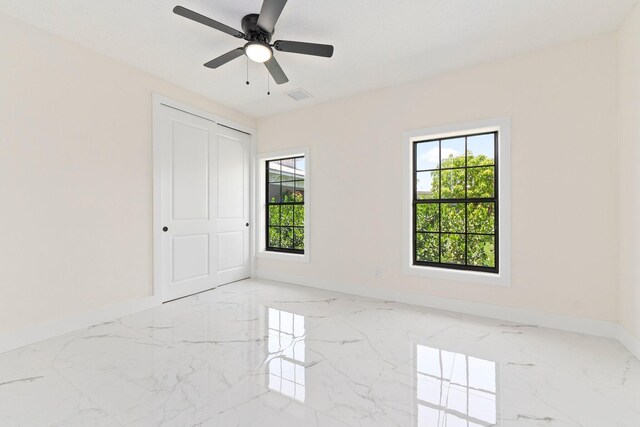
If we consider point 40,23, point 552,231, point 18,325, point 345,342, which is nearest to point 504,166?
point 552,231

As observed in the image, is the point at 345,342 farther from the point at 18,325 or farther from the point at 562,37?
the point at 562,37

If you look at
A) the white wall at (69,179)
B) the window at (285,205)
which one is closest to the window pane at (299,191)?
the window at (285,205)

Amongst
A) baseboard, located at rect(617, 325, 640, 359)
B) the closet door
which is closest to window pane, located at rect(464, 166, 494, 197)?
baseboard, located at rect(617, 325, 640, 359)

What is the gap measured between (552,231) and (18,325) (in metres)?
4.91

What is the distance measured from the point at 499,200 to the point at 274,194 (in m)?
3.34

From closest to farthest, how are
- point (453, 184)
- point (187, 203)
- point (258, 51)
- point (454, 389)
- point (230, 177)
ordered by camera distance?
point (454, 389), point (258, 51), point (453, 184), point (187, 203), point (230, 177)

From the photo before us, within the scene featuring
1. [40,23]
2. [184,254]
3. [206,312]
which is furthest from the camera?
[184,254]

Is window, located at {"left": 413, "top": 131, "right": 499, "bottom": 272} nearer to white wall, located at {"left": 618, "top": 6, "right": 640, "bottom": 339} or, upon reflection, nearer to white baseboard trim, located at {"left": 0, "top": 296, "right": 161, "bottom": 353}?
white wall, located at {"left": 618, "top": 6, "right": 640, "bottom": 339}

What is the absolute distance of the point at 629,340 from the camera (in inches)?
94.2

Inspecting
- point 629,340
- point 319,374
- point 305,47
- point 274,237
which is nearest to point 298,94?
point 305,47

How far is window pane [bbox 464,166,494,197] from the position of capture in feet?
10.9

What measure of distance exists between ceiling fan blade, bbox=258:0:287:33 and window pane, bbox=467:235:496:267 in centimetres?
298

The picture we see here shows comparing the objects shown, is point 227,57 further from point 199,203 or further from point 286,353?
point 286,353

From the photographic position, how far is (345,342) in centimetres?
255
